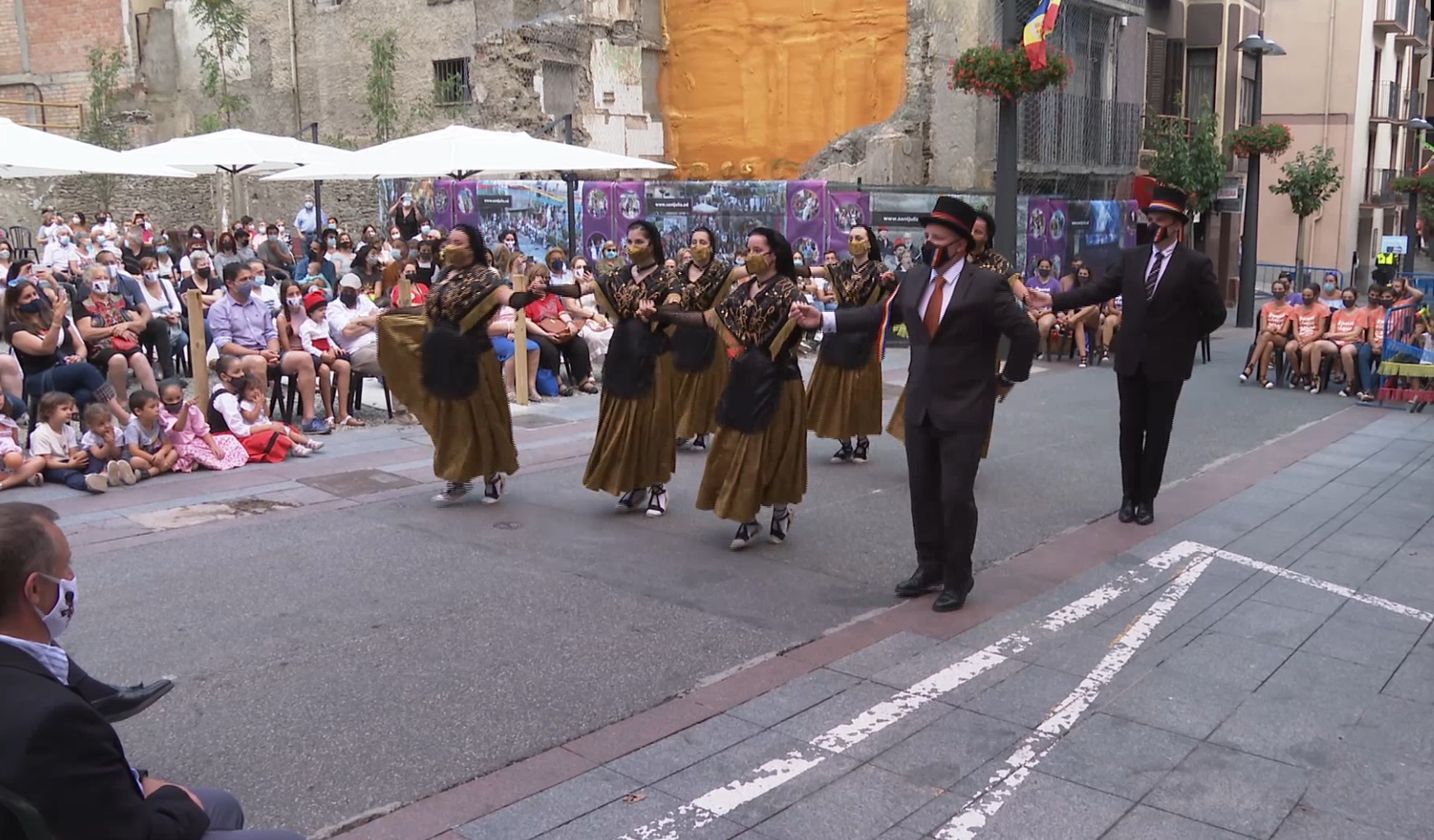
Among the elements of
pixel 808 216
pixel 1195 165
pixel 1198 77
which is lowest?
pixel 808 216

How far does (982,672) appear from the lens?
18.5 feet

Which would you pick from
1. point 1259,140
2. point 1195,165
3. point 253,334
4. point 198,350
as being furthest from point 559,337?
point 1195,165

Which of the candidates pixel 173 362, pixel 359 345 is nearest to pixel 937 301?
pixel 359 345

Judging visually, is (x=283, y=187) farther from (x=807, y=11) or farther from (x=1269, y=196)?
(x=1269, y=196)

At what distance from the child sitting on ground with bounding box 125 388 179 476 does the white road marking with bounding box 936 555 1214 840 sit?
6897 mm

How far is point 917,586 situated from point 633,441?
2.30m

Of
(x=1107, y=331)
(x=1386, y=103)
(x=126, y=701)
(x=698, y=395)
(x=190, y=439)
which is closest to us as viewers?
(x=126, y=701)

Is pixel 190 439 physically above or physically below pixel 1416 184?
below

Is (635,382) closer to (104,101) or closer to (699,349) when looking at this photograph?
(699,349)

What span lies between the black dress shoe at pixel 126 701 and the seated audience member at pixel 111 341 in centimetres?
727

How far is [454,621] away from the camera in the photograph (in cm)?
613

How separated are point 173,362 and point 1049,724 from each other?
11517mm

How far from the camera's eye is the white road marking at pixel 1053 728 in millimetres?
4246

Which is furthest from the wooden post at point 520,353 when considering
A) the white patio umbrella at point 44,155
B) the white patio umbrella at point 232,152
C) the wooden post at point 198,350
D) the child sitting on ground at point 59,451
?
the white patio umbrella at point 232,152
